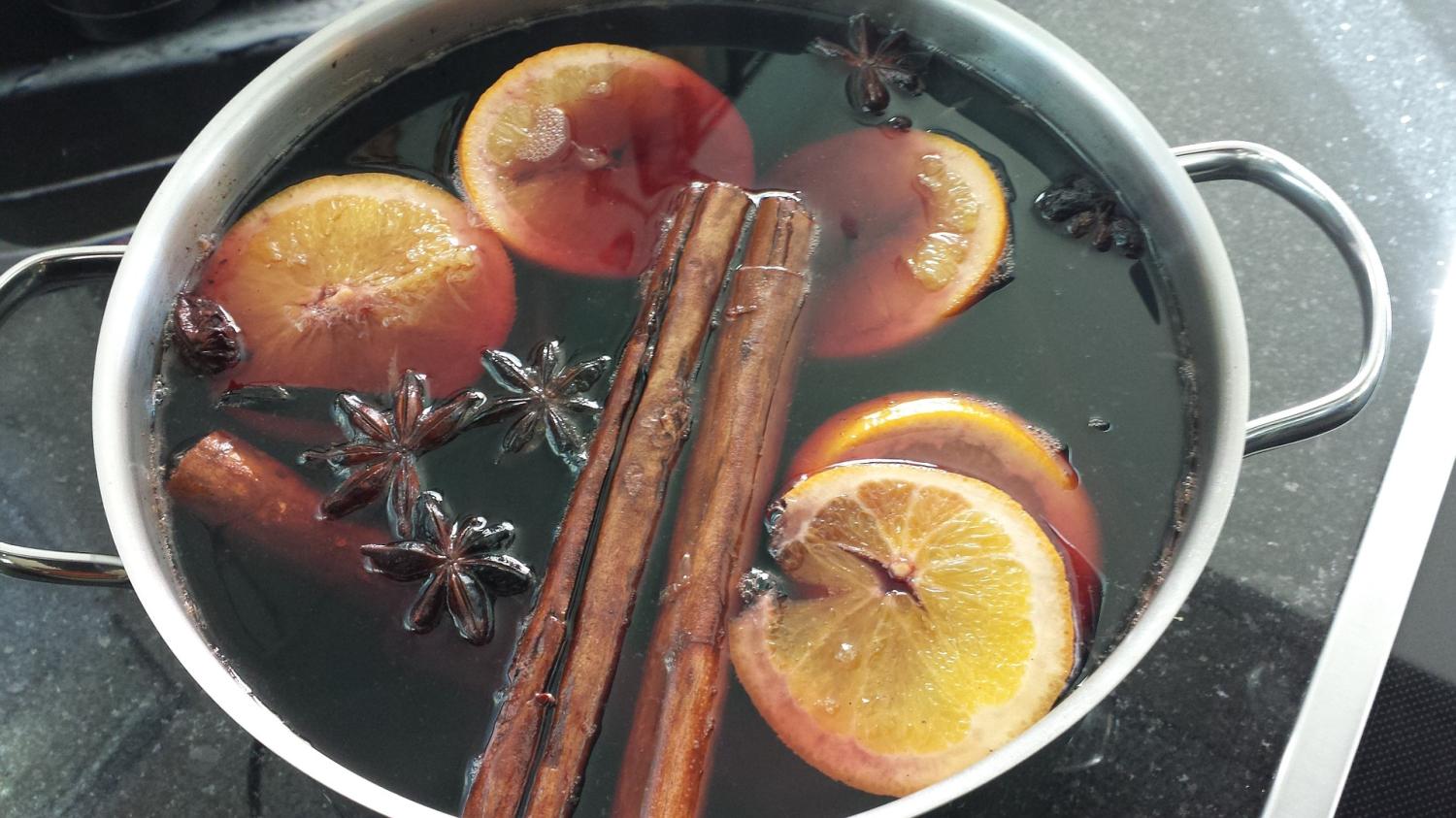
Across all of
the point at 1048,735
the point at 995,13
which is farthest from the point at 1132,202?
the point at 1048,735

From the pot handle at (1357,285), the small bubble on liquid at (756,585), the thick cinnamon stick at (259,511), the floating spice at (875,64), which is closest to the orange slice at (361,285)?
the thick cinnamon stick at (259,511)

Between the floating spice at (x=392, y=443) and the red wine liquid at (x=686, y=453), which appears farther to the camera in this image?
the floating spice at (x=392, y=443)

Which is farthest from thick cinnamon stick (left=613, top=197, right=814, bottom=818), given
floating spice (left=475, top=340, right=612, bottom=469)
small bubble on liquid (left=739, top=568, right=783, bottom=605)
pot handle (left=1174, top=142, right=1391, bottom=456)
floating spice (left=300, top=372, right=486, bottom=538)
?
pot handle (left=1174, top=142, right=1391, bottom=456)

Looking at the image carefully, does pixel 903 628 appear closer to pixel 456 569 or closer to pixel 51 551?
pixel 456 569

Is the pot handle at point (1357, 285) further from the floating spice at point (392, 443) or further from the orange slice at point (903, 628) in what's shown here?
the floating spice at point (392, 443)

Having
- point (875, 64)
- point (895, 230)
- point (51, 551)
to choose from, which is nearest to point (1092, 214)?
point (895, 230)

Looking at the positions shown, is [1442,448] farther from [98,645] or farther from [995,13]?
[98,645]
